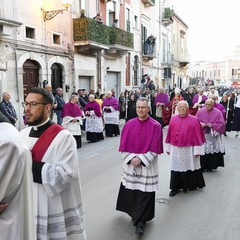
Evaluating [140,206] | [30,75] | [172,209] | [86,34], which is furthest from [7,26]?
[140,206]

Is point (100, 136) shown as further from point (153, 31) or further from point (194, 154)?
point (153, 31)

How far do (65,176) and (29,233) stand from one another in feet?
2.03

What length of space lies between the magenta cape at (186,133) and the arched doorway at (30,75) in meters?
8.99

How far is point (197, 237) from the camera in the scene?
4.47m

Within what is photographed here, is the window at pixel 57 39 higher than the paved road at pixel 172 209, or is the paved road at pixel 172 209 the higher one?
the window at pixel 57 39

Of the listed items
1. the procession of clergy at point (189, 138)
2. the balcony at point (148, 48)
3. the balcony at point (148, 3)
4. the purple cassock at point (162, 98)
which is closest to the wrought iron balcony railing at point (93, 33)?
the purple cassock at point (162, 98)

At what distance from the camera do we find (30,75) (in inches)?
559

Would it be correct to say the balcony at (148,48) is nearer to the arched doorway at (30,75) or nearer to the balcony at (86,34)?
the balcony at (86,34)

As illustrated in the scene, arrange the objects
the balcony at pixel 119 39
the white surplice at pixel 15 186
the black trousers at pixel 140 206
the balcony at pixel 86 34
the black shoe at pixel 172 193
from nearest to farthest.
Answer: the white surplice at pixel 15 186
the black trousers at pixel 140 206
the black shoe at pixel 172 193
the balcony at pixel 86 34
the balcony at pixel 119 39

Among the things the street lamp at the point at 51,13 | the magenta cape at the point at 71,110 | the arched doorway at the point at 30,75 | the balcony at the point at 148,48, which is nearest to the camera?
the magenta cape at the point at 71,110

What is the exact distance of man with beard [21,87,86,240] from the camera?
2801 mm

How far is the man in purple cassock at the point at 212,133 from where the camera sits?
7.71 metres

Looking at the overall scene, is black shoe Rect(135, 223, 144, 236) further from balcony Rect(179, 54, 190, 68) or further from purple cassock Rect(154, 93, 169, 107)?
balcony Rect(179, 54, 190, 68)

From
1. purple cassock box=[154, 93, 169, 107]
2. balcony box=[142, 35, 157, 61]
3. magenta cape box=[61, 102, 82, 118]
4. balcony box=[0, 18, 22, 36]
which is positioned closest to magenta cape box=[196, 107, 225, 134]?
magenta cape box=[61, 102, 82, 118]
